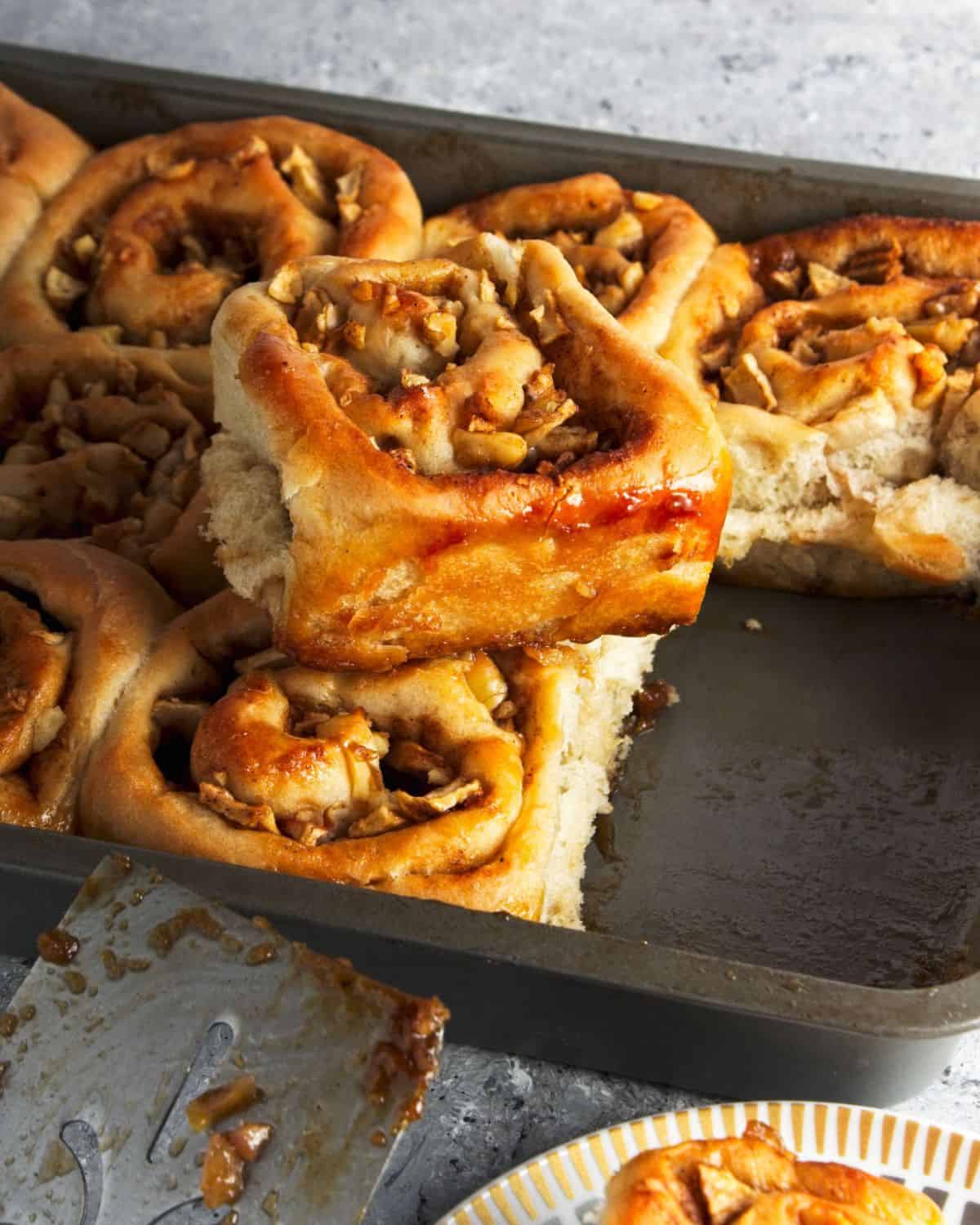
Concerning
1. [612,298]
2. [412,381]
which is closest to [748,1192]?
[412,381]

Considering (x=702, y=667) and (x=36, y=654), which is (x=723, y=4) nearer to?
(x=702, y=667)

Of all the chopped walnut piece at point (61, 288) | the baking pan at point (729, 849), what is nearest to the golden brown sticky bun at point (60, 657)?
the baking pan at point (729, 849)

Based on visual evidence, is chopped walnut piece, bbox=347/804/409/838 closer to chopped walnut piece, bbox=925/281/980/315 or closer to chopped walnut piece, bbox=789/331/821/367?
chopped walnut piece, bbox=789/331/821/367

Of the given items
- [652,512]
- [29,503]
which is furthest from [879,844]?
[29,503]

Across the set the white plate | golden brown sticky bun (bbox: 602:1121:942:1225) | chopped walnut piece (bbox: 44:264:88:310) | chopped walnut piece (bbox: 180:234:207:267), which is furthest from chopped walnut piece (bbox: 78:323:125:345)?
golden brown sticky bun (bbox: 602:1121:942:1225)

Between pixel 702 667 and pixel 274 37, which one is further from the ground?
pixel 274 37

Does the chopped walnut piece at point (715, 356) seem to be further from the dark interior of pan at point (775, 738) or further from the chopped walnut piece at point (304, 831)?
the chopped walnut piece at point (304, 831)
